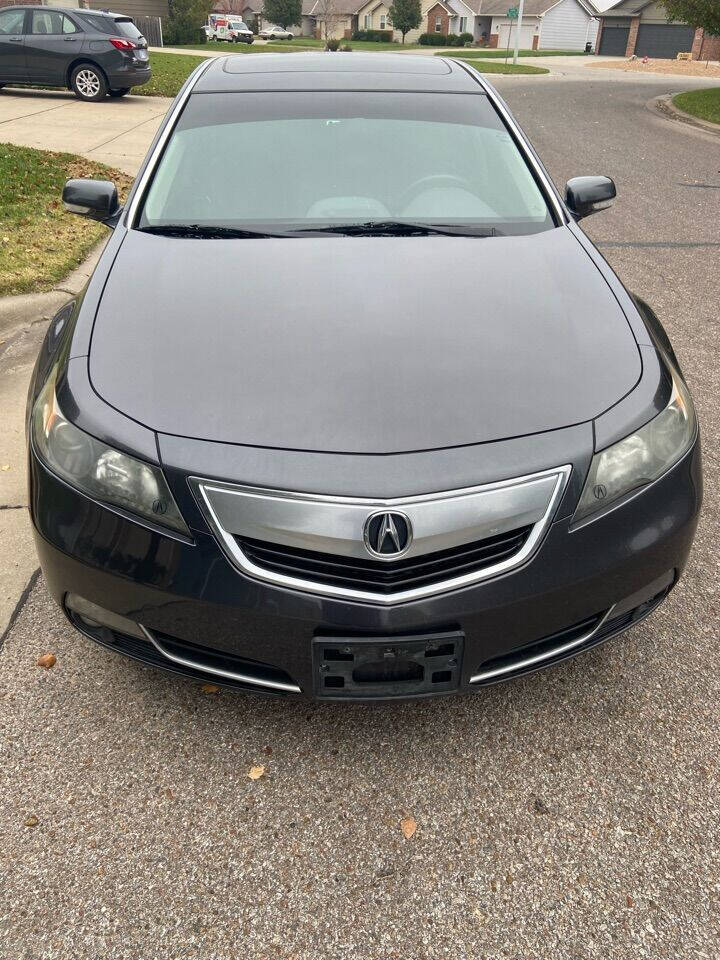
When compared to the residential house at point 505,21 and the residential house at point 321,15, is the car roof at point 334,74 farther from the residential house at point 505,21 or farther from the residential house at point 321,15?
the residential house at point 321,15

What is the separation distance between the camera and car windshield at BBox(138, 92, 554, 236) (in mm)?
3098

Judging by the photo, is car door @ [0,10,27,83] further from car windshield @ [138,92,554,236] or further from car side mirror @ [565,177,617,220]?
car side mirror @ [565,177,617,220]

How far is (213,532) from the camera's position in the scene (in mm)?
1908

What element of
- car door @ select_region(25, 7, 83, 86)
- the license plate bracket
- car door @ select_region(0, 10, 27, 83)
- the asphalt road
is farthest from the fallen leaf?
car door @ select_region(0, 10, 27, 83)

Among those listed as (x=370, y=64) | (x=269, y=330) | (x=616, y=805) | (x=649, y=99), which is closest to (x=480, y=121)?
(x=370, y=64)

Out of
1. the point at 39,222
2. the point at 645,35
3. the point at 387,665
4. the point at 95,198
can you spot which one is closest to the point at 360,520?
the point at 387,665

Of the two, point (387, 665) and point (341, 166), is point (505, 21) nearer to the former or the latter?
point (341, 166)

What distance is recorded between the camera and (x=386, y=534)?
72.8 inches

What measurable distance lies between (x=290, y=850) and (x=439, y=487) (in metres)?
0.94

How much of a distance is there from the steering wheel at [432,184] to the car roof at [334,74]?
2.03 ft

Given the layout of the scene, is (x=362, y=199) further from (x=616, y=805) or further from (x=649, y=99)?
(x=649, y=99)

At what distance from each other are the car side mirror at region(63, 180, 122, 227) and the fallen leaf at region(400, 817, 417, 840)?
97.8 inches

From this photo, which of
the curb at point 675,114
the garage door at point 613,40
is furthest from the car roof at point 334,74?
the garage door at point 613,40

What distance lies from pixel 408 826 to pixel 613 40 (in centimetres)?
7354
